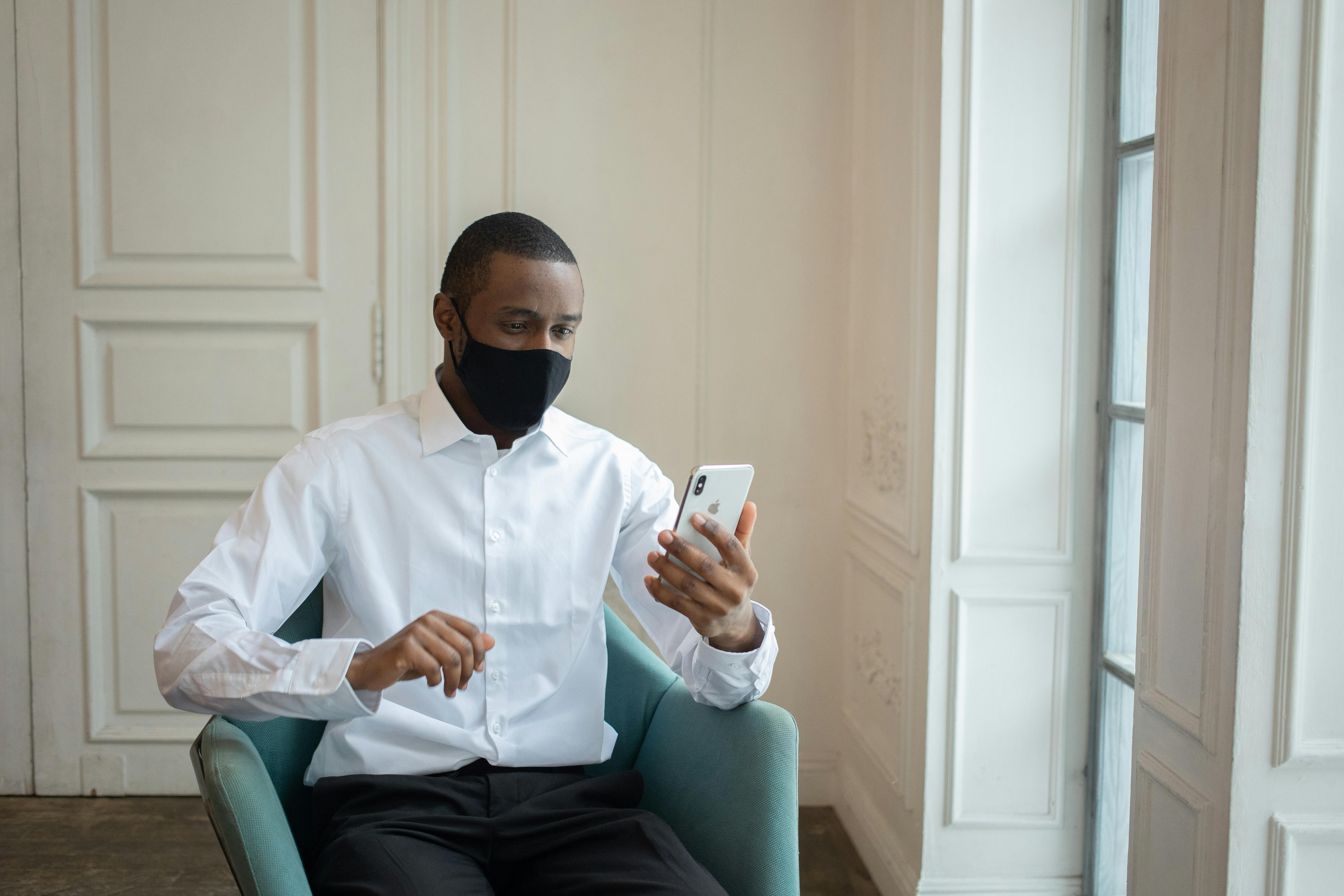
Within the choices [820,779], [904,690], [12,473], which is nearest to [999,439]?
[904,690]

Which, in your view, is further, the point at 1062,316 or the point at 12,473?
the point at 12,473

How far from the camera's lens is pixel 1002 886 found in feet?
6.85

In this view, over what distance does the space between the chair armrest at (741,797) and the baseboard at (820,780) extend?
1.37 meters

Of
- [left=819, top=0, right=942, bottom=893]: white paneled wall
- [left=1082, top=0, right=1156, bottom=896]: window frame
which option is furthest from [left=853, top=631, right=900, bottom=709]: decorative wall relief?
[left=1082, top=0, right=1156, bottom=896]: window frame

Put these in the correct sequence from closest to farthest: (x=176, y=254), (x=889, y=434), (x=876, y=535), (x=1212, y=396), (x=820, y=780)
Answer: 1. (x=1212, y=396)
2. (x=889, y=434)
3. (x=876, y=535)
4. (x=176, y=254)
5. (x=820, y=780)

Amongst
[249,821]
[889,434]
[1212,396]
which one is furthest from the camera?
[889,434]

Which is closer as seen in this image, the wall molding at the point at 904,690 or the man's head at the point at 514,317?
the man's head at the point at 514,317

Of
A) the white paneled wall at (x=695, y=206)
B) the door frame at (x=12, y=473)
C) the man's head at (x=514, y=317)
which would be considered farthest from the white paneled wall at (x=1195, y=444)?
the door frame at (x=12, y=473)

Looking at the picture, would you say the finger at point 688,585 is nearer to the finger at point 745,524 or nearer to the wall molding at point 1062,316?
the finger at point 745,524

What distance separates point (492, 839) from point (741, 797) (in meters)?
0.33

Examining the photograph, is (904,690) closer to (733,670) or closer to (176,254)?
(733,670)

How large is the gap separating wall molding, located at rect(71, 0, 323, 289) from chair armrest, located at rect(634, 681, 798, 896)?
1774 millimetres

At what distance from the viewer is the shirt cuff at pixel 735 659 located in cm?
133

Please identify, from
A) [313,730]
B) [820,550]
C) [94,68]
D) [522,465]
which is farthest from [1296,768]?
[94,68]
